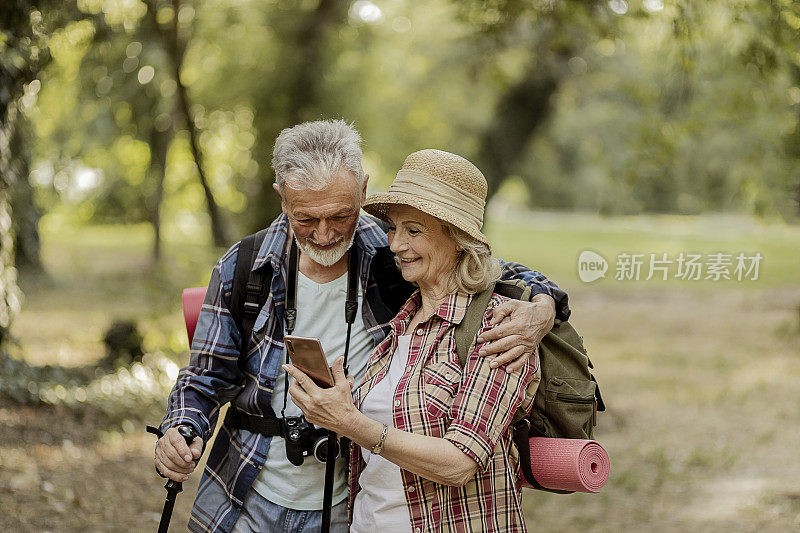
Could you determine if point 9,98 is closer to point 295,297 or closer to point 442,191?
point 295,297

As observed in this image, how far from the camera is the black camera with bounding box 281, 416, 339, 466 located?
240cm

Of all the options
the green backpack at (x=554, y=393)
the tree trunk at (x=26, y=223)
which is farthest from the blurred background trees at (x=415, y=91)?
the green backpack at (x=554, y=393)

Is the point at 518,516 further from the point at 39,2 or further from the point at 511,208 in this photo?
the point at 511,208

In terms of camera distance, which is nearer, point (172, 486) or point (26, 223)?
point (172, 486)

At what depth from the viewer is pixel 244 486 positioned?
8.11ft

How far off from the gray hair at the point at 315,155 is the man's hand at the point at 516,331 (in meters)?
0.63

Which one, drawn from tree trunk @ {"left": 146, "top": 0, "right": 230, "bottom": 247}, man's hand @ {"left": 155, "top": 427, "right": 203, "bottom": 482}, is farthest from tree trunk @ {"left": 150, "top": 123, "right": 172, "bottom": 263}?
man's hand @ {"left": 155, "top": 427, "right": 203, "bottom": 482}

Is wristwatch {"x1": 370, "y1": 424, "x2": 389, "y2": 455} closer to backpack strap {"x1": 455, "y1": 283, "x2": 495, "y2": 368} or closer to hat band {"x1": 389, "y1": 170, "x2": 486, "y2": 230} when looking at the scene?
backpack strap {"x1": 455, "y1": 283, "x2": 495, "y2": 368}

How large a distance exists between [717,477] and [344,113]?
780 centimetres

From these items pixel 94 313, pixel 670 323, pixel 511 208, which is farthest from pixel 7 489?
pixel 511 208

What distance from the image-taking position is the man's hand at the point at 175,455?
90.4 inches

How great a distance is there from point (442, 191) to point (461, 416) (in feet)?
2.07

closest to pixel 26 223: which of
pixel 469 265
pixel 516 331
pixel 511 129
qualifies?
pixel 511 129

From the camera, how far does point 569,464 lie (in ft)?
7.29
